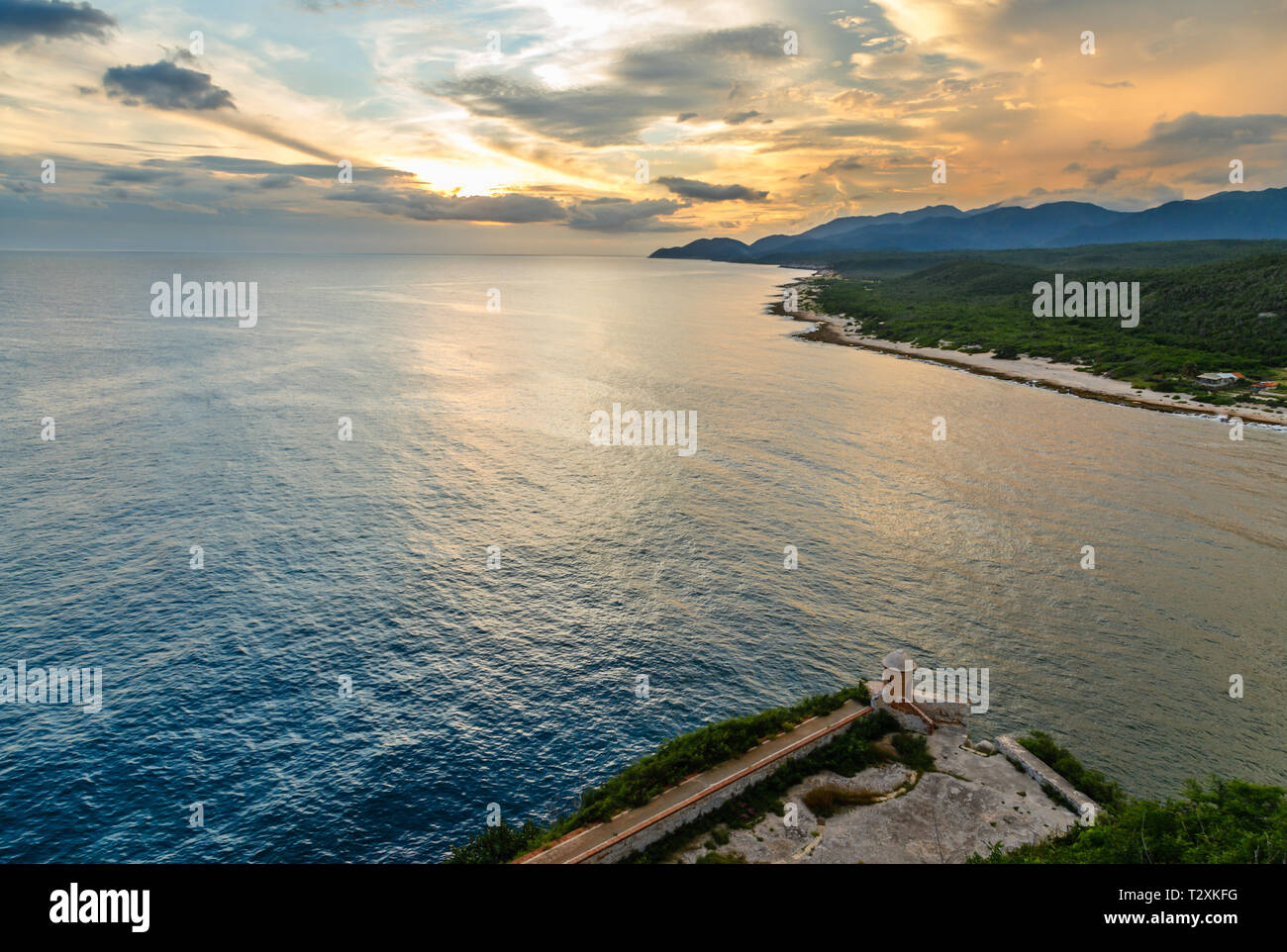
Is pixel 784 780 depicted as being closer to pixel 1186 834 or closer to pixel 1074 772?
pixel 1074 772

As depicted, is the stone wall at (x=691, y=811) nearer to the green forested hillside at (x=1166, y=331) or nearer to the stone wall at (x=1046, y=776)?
the stone wall at (x=1046, y=776)

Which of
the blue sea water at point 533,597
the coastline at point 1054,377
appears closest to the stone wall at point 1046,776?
the blue sea water at point 533,597

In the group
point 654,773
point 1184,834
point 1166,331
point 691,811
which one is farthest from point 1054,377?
point 691,811

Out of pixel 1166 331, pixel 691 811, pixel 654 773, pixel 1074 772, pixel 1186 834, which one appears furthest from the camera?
pixel 1166 331

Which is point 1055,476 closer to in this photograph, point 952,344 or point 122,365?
point 952,344
